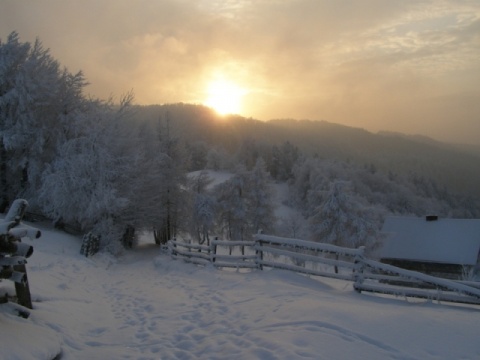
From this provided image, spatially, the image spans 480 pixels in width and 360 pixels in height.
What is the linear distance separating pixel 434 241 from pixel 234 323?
A: 103 feet

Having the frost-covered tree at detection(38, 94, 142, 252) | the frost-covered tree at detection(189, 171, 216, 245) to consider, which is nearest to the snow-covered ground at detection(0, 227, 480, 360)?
the frost-covered tree at detection(38, 94, 142, 252)

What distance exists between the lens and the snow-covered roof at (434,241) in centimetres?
3164

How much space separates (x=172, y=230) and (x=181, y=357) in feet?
94.8

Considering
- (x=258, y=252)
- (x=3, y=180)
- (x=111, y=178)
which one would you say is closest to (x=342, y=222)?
(x=111, y=178)

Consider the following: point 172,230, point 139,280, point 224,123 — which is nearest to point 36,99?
point 172,230

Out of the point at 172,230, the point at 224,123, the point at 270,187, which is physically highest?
the point at 224,123

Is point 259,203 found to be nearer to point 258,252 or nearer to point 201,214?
point 201,214

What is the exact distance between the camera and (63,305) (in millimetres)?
8648

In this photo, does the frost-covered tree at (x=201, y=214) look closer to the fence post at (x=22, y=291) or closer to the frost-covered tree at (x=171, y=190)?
the frost-covered tree at (x=171, y=190)

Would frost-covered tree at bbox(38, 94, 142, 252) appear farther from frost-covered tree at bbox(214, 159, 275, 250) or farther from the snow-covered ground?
frost-covered tree at bbox(214, 159, 275, 250)

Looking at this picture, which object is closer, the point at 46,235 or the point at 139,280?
the point at 139,280

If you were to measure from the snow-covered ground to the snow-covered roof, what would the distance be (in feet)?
80.1

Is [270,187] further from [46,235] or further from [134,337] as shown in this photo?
[134,337]

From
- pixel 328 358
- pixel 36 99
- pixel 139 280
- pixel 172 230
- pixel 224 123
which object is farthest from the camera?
pixel 224 123
